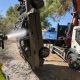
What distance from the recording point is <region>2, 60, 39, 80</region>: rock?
348 inches

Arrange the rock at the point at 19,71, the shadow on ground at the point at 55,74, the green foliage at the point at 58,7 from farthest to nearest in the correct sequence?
the green foliage at the point at 58,7 → the shadow on ground at the point at 55,74 → the rock at the point at 19,71

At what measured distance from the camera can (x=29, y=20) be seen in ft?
29.1

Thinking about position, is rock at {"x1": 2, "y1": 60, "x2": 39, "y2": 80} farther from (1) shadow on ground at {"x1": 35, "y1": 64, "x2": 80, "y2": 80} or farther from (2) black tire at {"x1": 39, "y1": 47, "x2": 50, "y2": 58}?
(2) black tire at {"x1": 39, "y1": 47, "x2": 50, "y2": 58}

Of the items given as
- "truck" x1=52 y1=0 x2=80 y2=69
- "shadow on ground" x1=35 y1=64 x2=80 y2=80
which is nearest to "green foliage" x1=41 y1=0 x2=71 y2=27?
"truck" x1=52 y1=0 x2=80 y2=69

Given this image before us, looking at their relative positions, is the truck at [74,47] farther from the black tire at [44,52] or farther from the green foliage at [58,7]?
the green foliage at [58,7]

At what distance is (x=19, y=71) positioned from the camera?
9.27 meters

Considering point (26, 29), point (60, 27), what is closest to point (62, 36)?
point (60, 27)

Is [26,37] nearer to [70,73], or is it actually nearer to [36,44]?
[36,44]

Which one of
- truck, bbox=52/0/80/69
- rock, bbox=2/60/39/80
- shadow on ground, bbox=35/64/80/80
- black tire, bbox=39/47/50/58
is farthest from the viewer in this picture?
truck, bbox=52/0/80/69

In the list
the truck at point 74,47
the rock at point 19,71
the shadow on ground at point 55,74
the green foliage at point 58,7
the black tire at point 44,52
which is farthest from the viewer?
the green foliage at point 58,7

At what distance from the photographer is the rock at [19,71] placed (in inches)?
348

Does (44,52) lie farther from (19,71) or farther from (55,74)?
(19,71)

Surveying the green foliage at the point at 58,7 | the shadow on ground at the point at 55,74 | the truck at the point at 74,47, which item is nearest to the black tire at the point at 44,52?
the shadow on ground at the point at 55,74

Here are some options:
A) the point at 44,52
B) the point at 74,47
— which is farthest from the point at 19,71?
the point at 74,47
